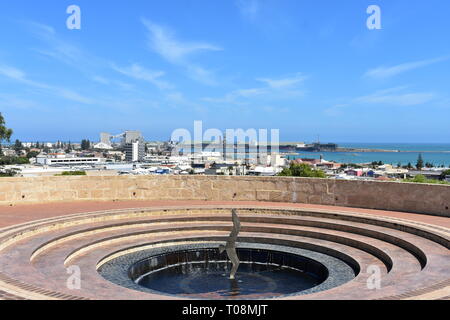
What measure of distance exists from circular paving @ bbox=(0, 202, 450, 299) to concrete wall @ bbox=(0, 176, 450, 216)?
1.18 meters

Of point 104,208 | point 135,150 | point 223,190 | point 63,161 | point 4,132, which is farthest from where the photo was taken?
point 135,150

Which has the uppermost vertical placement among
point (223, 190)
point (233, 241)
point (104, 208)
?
point (223, 190)

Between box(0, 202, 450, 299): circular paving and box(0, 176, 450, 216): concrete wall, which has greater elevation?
box(0, 176, 450, 216): concrete wall

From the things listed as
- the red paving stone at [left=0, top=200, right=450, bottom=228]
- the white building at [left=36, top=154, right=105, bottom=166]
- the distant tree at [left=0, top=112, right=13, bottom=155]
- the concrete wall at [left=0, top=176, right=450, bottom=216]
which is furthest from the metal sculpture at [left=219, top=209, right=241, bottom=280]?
the white building at [left=36, top=154, right=105, bottom=166]

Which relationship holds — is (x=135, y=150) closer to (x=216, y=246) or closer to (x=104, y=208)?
(x=104, y=208)

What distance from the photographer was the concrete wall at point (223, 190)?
540 inches

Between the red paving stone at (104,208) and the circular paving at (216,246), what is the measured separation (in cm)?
58

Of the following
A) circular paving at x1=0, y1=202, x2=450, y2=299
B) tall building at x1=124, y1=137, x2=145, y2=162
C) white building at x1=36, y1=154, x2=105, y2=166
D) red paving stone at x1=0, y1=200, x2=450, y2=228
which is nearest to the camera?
circular paving at x1=0, y1=202, x2=450, y2=299

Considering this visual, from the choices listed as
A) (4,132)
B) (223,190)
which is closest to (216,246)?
(223,190)

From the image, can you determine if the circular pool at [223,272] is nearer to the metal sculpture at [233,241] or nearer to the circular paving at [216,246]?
the circular paving at [216,246]

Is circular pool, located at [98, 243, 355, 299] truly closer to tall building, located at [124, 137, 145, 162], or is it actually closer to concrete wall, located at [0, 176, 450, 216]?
concrete wall, located at [0, 176, 450, 216]

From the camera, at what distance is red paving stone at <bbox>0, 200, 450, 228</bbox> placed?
11898 mm

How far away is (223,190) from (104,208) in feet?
14.6

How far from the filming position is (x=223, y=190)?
15.7 m
